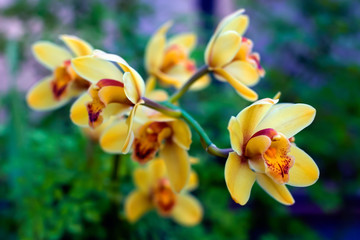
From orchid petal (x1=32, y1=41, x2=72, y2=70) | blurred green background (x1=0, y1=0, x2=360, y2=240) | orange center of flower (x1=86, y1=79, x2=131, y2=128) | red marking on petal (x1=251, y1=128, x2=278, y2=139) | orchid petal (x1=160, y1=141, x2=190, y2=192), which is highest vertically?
orange center of flower (x1=86, y1=79, x2=131, y2=128)

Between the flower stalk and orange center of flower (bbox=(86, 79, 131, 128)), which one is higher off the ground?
orange center of flower (bbox=(86, 79, 131, 128))

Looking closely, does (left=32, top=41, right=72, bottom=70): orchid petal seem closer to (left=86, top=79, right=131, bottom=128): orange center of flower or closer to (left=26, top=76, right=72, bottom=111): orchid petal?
(left=26, top=76, right=72, bottom=111): orchid petal

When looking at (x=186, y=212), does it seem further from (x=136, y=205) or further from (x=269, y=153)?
(x=269, y=153)

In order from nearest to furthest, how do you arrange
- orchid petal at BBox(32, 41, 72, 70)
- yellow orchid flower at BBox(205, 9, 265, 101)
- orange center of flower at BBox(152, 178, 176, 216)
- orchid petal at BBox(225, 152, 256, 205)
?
orchid petal at BBox(225, 152, 256, 205) → yellow orchid flower at BBox(205, 9, 265, 101) → orchid petal at BBox(32, 41, 72, 70) → orange center of flower at BBox(152, 178, 176, 216)

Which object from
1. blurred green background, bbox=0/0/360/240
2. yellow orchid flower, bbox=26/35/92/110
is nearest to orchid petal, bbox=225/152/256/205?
yellow orchid flower, bbox=26/35/92/110

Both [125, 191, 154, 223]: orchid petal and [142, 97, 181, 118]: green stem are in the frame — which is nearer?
[142, 97, 181, 118]: green stem

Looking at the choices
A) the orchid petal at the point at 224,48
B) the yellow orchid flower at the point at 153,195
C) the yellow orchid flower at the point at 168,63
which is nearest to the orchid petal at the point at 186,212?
the yellow orchid flower at the point at 153,195

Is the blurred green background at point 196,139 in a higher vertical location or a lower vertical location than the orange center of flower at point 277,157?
lower

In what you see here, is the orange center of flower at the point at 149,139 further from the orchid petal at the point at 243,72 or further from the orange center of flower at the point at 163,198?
the orange center of flower at the point at 163,198
